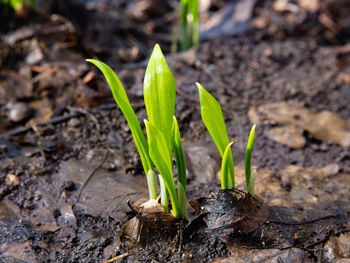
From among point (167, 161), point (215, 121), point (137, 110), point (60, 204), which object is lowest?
point (60, 204)

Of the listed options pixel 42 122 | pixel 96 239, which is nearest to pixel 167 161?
pixel 96 239

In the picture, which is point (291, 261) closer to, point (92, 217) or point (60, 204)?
point (92, 217)

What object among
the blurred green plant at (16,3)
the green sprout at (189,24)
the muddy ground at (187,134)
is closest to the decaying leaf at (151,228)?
the muddy ground at (187,134)

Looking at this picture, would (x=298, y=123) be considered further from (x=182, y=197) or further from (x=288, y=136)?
(x=182, y=197)

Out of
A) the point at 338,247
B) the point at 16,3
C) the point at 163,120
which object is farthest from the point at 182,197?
the point at 16,3

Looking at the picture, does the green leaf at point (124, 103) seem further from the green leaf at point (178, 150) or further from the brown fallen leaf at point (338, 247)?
the brown fallen leaf at point (338, 247)

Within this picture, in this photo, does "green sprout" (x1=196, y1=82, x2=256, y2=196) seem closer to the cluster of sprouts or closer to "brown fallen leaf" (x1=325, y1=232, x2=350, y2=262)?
→ the cluster of sprouts
